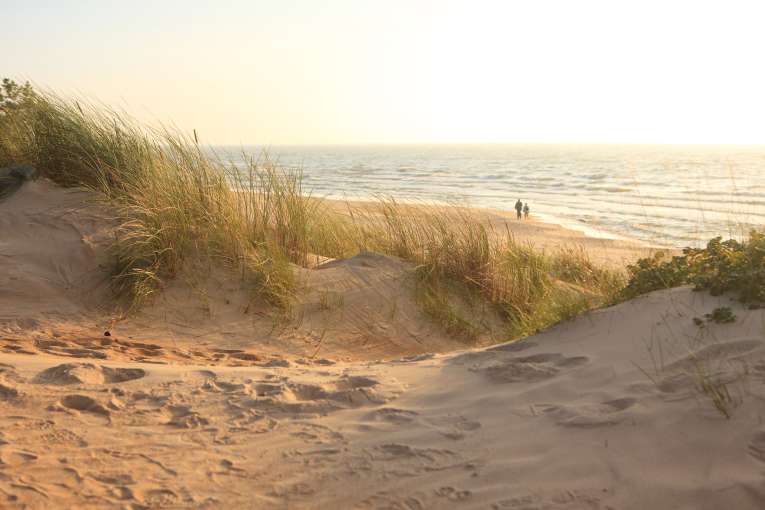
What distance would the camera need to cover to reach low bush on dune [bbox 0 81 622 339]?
239 inches

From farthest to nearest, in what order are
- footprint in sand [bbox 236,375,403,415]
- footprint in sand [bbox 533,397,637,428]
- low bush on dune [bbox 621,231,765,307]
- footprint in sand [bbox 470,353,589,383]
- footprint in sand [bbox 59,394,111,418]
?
low bush on dune [bbox 621,231,765,307] → footprint in sand [bbox 470,353,589,383] → footprint in sand [bbox 236,375,403,415] → footprint in sand [bbox 59,394,111,418] → footprint in sand [bbox 533,397,637,428]

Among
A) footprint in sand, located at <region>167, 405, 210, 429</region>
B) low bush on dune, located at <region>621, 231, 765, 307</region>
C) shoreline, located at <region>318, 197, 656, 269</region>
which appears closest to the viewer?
footprint in sand, located at <region>167, 405, 210, 429</region>

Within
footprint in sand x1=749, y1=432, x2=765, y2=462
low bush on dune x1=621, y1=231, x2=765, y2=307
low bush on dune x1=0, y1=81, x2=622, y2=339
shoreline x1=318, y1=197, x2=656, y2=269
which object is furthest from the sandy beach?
shoreline x1=318, y1=197, x2=656, y2=269

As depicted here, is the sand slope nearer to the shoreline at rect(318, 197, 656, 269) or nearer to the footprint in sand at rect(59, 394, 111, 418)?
the footprint in sand at rect(59, 394, 111, 418)

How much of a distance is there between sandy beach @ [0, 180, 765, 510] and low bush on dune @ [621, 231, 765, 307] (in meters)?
0.11

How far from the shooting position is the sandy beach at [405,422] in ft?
8.14

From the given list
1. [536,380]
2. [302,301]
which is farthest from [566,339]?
[302,301]

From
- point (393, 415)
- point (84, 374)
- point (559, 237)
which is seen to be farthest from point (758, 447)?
point (559, 237)

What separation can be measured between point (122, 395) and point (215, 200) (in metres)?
3.30

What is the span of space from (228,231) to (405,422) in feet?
12.3

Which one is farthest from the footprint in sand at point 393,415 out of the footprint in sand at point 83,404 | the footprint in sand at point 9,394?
the footprint in sand at point 9,394

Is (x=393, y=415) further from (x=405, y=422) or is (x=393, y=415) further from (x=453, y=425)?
(x=453, y=425)

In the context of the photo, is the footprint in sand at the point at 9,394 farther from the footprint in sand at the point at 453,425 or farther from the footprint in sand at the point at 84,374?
the footprint in sand at the point at 453,425

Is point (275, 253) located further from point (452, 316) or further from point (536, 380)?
point (536, 380)
